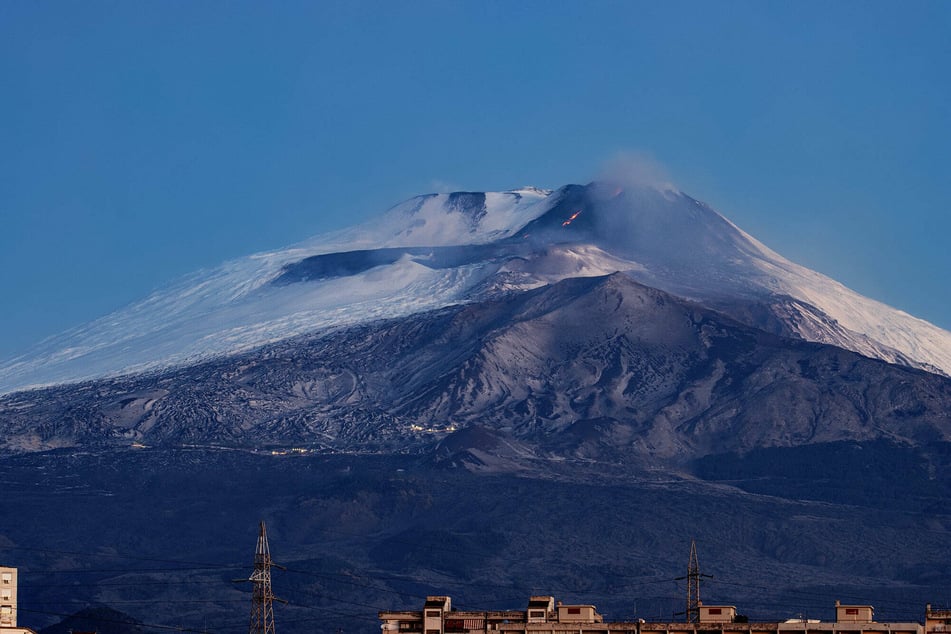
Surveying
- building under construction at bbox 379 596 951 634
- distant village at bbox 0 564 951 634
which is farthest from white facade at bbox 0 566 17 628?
building under construction at bbox 379 596 951 634

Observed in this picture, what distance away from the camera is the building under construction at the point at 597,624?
6050 centimetres

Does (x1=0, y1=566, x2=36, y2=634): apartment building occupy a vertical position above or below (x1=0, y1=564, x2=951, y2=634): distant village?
above

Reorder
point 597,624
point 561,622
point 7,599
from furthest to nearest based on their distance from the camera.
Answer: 1. point 7,599
2. point 561,622
3. point 597,624

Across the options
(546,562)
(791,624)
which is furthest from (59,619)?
(791,624)

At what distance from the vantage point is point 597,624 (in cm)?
6238

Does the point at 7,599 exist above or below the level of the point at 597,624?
above

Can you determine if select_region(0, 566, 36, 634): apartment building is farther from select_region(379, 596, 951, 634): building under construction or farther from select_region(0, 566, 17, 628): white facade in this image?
select_region(379, 596, 951, 634): building under construction

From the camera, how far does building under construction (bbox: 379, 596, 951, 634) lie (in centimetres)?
6050

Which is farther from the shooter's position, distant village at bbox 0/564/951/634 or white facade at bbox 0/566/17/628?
white facade at bbox 0/566/17/628

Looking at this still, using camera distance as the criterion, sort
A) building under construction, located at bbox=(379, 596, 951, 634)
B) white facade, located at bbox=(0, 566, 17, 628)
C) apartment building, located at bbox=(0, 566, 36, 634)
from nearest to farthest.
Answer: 1. building under construction, located at bbox=(379, 596, 951, 634)
2. apartment building, located at bbox=(0, 566, 36, 634)
3. white facade, located at bbox=(0, 566, 17, 628)

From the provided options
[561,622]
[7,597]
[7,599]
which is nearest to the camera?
[561,622]

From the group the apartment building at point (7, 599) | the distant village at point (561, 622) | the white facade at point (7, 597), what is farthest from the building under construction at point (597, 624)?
the white facade at point (7, 597)

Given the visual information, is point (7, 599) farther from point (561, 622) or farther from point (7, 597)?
point (561, 622)

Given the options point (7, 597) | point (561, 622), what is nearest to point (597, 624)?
point (561, 622)
